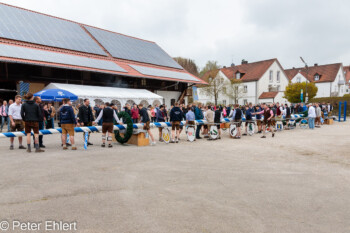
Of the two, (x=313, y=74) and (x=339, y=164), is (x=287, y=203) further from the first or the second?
(x=313, y=74)

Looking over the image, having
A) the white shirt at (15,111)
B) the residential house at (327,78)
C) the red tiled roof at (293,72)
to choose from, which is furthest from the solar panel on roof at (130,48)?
the red tiled roof at (293,72)

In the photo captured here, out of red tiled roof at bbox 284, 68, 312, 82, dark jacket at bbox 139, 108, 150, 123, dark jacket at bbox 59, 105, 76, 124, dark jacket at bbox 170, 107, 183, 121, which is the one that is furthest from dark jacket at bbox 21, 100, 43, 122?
red tiled roof at bbox 284, 68, 312, 82

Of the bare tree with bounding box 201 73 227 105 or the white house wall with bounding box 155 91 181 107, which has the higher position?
the bare tree with bounding box 201 73 227 105

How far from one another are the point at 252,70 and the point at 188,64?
17.4 metres

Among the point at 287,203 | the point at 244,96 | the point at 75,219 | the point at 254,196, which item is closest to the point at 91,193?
the point at 75,219

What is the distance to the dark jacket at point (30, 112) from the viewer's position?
8.41m

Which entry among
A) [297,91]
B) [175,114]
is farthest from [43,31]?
[297,91]

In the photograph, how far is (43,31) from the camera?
2445cm

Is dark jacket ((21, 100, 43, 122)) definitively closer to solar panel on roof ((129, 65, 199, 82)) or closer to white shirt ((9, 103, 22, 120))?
white shirt ((9, 103, 22, 120))

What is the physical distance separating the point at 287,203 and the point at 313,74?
6384 cm

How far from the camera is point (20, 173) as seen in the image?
5816 millimetres

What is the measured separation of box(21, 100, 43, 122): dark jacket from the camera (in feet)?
27.6

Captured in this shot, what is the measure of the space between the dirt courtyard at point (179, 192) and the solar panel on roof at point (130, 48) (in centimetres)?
2381

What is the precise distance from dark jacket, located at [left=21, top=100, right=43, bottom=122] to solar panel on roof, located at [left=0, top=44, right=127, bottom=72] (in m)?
12.5
